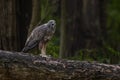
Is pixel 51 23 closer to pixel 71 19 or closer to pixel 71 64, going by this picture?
pixel 71 64

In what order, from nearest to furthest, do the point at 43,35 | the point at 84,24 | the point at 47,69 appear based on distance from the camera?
the point at 47,69 < the point at 43,35 < the point at 84,24

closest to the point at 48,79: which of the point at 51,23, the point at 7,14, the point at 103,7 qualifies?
the point at 51,23

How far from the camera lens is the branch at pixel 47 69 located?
8.44m

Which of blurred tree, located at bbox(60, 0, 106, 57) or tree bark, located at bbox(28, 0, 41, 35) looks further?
blurred tree, located at bbox(60, 0, 106, 57)

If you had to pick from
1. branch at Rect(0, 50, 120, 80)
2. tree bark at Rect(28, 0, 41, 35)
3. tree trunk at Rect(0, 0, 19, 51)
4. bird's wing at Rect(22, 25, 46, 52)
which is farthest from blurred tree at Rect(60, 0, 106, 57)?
branch at Rect(0, 50, 120, 80)

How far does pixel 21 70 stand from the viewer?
8461 millimetres

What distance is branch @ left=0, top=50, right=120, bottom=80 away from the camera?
8.44 meters

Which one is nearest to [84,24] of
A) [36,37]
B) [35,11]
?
[35,11]

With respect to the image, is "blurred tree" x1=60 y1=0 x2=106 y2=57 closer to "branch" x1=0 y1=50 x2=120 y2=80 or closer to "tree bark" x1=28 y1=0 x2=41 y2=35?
"tree bark" x1=28 y1=0 x2=41 y2=35

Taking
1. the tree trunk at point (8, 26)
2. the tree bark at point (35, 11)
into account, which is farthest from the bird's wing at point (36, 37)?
the tree bark at point (35, 11)

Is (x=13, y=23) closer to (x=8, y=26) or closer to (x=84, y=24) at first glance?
(x=8, y=26)

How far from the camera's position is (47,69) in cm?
849

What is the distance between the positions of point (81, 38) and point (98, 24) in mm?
1340

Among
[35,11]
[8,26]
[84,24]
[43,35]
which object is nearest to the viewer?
[43,35]
